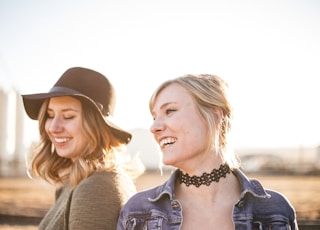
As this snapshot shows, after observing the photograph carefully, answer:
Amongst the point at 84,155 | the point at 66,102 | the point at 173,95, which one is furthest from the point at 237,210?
the point at 66,102

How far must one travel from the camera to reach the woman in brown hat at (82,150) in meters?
2.71

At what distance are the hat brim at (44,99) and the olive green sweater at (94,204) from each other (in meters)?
0.37

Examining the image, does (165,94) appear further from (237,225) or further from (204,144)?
(237,225)

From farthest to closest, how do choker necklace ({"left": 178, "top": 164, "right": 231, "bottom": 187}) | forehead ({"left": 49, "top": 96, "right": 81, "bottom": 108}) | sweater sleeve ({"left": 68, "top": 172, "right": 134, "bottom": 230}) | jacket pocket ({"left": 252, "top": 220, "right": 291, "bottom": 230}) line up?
forehead ({"left": 49, "top": 96, "right": 81, "bottom": 108})
sweater sleeve ({"left": 68, "top": 172, "right": 134, "bottom": 230})
choker necklace ({"left": 178, "top": 164, "right": 231, "bottom": 187})
jacket pocket ({"left": 252, "top": 220, "right": 291, "bottom": 230})

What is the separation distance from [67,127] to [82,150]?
0.20 meters

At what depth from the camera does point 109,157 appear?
3.21 meters

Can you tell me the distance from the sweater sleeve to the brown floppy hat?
1.76ft

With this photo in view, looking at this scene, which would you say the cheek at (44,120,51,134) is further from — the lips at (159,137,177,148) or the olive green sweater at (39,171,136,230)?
the lips at (159,137,177,148)

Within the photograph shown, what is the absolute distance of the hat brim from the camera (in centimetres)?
308

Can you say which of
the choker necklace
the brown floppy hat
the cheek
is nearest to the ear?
the choker necklace

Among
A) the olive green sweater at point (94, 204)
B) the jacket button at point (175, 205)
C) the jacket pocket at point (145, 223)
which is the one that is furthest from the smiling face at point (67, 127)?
the jacket button at point (175, 205)

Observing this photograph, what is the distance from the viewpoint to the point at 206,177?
2465 mm

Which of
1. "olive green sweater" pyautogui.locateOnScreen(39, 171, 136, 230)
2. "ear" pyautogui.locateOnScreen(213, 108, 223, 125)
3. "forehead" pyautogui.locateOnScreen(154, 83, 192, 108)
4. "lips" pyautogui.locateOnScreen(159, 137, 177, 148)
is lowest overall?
"olive green sweater" pyautogui.locateOnScreen(39, 171, 136, 230)

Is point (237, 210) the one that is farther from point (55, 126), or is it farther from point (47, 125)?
point (47, 125)
